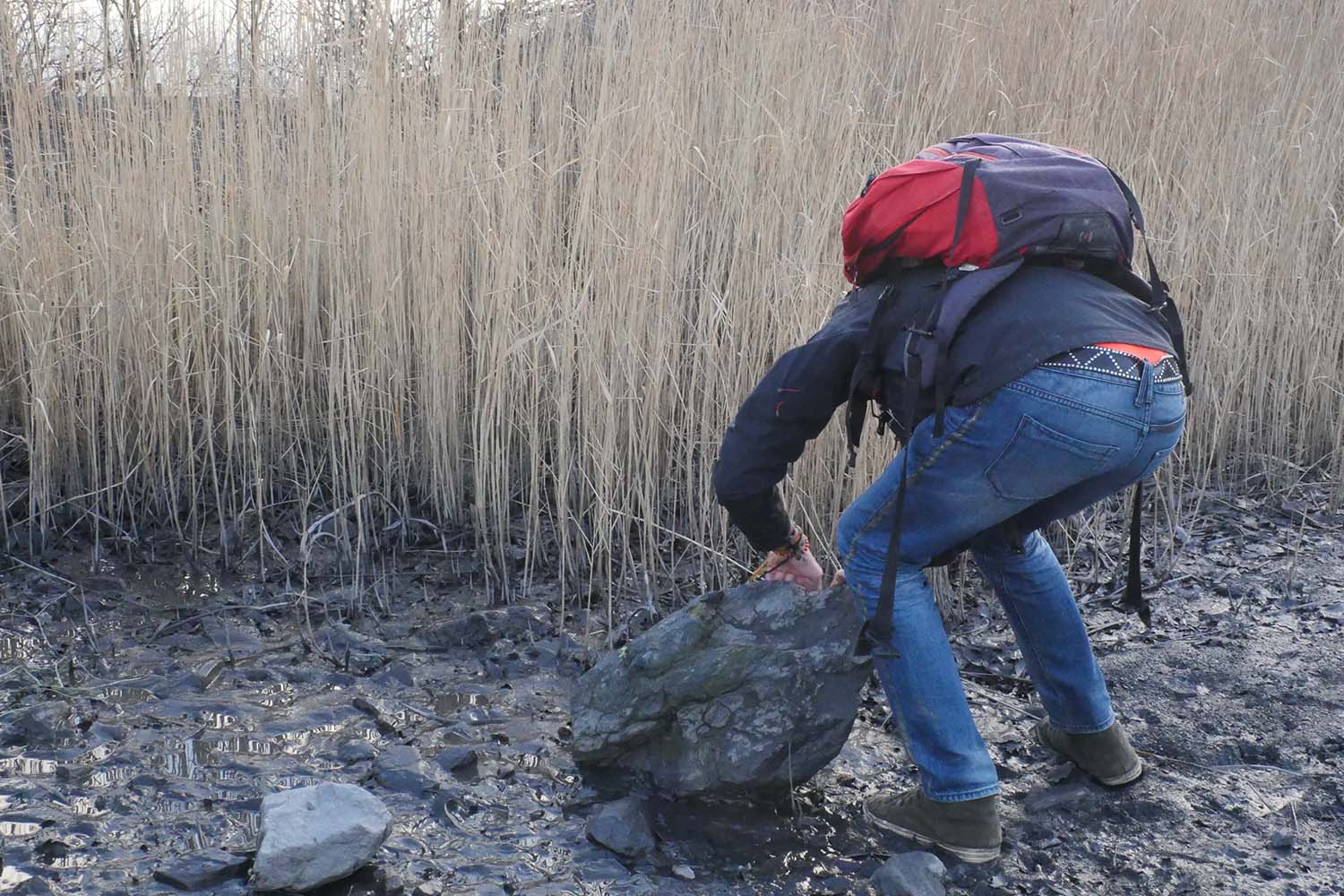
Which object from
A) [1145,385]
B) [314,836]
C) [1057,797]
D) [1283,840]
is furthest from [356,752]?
[1283,840]

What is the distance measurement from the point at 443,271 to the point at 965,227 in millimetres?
1735

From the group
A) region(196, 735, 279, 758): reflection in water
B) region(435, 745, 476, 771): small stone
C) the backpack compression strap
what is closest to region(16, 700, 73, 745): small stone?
region(196, 735, 279, 758): reflection in water

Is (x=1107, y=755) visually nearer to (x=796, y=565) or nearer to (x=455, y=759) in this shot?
(x=796, y=565)

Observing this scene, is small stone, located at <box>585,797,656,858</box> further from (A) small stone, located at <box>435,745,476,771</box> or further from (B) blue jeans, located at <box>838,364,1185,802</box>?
(B) blue jeans, located at <box>838,364,1185,802</box>

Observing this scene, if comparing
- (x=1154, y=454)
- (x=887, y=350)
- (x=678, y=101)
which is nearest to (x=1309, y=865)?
(x=1154, y=454)

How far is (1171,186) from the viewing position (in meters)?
4.25

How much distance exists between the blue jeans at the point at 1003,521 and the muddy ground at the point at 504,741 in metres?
0.25

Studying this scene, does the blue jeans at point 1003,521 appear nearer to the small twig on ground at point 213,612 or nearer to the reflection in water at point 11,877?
the reflection in water at point 11,877

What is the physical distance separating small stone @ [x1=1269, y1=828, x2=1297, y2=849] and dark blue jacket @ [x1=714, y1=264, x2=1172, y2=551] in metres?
1.08

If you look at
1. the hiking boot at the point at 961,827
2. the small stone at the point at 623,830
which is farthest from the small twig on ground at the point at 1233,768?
the small stone at the point at 623,830

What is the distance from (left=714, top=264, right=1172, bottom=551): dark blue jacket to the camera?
1850 mm

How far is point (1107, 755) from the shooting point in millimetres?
2426

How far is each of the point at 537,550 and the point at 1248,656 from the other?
2020 millimetres

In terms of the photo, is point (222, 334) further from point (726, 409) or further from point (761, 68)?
point (761, 68)
